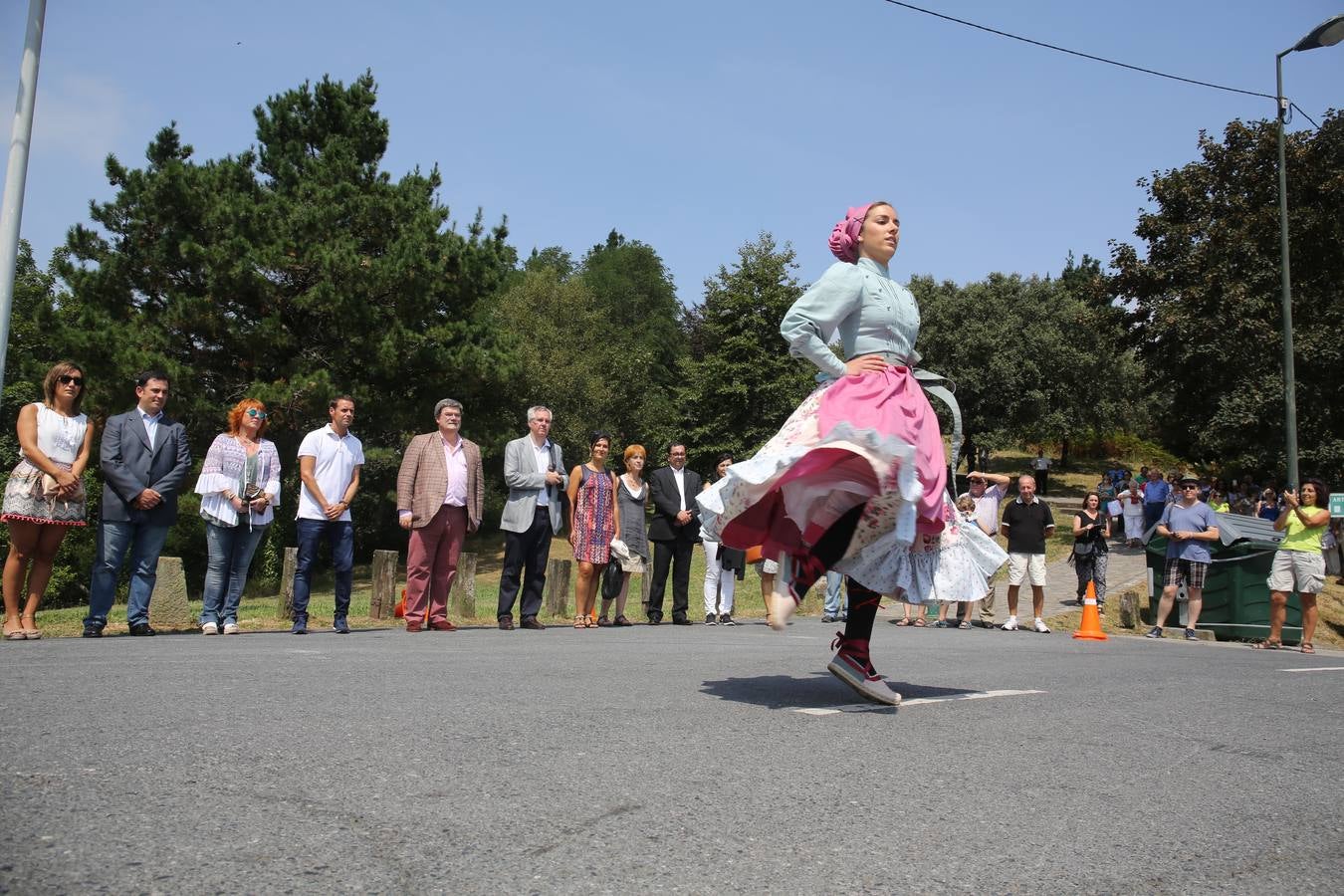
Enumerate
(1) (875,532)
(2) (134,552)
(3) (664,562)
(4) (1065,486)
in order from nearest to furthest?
(1) (875,532) → (2) (134,552) → (3) (664,562) → (4) (1065,486)

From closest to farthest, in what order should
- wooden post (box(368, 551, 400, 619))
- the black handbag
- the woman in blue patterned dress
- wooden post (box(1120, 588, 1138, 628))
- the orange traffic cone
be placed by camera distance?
1. the woman in blue patterned dress
2. wooden post (box(368, 551, 400, 619))
3. the black handbag
4. the orange traffic cone
5. wooden post (box(1120, 588, 1138, 628))

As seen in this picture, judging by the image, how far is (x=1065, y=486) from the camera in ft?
200

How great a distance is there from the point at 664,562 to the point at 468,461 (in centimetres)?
360

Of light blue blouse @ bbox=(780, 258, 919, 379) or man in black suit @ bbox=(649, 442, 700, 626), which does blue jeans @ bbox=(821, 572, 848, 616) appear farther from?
light blue blouse @ bbox=(780, 258, 919, 379)

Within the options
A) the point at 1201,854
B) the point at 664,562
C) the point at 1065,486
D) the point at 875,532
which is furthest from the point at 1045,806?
the point at 1065,486

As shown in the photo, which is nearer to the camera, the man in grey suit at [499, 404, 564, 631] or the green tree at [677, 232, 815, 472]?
the man in grey suit at [499, 404, 564, 631]

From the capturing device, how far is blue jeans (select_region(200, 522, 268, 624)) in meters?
9.96

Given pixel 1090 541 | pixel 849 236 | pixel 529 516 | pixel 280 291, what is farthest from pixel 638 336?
pixel 849 236

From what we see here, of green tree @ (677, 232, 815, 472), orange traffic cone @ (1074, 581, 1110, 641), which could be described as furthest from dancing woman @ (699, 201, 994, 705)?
green tree @ (677, 232, 815, 472)

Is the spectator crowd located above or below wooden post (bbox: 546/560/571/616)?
above

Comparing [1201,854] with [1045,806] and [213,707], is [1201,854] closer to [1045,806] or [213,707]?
[1045,806]

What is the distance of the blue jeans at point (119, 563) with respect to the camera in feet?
30.0

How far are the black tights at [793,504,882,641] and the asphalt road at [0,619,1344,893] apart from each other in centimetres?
44

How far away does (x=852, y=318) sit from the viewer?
5.72 metres
